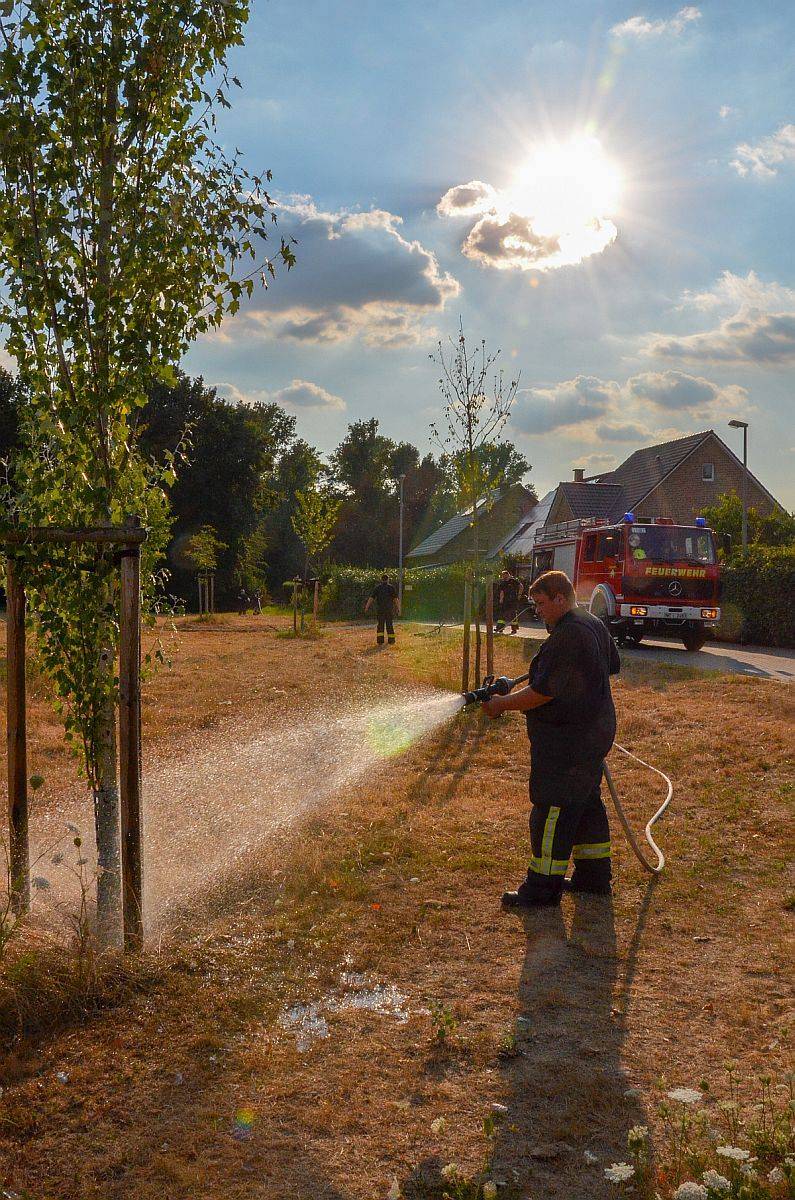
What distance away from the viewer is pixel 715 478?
43281 mm

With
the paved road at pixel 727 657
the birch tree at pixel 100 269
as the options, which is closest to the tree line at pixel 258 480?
the birch tree at pixel 100 269

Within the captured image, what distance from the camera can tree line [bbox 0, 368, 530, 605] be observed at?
90.1ft

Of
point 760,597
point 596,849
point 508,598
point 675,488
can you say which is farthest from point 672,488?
point 596,849

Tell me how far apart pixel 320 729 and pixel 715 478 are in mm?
36608

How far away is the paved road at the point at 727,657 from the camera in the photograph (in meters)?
14.6

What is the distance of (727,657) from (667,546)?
7.84 ft

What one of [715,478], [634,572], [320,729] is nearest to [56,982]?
[320,729]

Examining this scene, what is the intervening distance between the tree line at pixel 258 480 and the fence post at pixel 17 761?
0.82m

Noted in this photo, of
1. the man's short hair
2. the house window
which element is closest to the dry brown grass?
the man's short hair

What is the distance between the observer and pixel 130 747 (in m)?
4.28

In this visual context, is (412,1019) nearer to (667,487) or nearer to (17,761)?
(17,761)

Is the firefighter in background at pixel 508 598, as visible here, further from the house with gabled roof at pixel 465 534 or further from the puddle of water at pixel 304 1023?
the house with gabled roof at pixel 465 534

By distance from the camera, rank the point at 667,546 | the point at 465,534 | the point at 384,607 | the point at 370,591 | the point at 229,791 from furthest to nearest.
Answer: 1. the point at 465,534
2. the point at 370,591
3. the point at 384,607
4. the point at 667,546
5. the point at 229,791

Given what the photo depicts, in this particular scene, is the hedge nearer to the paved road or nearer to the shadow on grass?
the paved road
